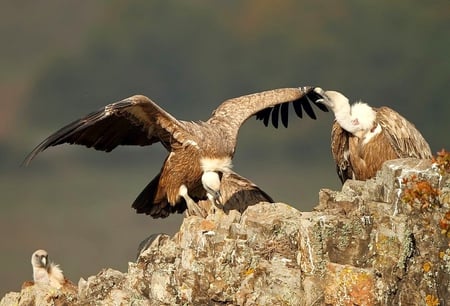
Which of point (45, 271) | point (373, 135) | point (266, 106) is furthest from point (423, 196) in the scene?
point (45, 271)

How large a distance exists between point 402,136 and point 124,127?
3642mm

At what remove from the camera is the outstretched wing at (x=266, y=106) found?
1775cm

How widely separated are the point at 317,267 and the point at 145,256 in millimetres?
2830

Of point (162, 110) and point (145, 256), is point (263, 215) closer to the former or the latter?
point (145, 256)

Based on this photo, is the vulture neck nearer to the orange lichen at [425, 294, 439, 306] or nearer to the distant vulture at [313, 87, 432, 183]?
the distant vulture at [313, 87, 432, 183]

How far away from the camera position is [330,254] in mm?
12086

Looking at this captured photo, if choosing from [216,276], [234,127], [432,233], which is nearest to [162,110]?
[234,127]

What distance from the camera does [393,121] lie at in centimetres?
1570

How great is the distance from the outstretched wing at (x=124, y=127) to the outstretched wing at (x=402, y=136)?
8.82 feet

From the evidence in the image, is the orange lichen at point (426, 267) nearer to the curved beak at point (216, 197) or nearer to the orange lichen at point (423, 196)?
the orange lichen at point (423, 196)

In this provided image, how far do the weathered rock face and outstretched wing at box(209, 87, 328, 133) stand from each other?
4322 mm

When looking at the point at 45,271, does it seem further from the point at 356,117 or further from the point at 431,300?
the point at 431,300

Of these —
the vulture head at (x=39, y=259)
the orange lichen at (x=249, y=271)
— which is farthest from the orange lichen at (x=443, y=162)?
the vulture head at (x=39, y=259)

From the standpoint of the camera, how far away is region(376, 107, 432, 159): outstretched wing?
1555 centimetres
